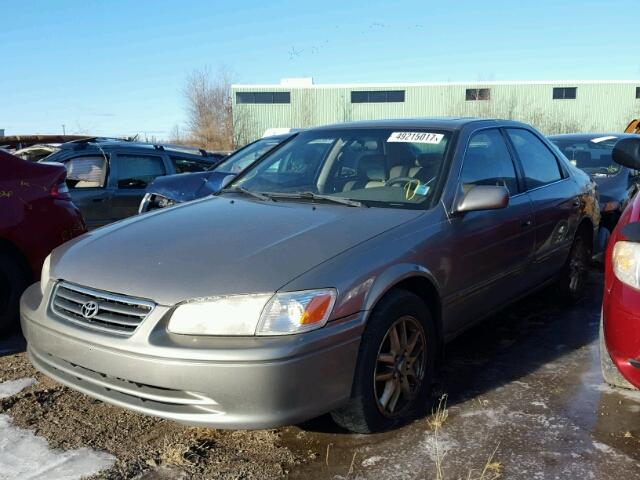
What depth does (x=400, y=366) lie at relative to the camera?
305 cm

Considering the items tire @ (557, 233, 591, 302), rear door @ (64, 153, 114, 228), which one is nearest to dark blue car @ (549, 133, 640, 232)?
tire @ (557, 233, 591, 302)

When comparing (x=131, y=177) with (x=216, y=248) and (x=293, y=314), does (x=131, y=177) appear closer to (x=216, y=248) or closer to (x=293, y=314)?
(x=216, y=248)

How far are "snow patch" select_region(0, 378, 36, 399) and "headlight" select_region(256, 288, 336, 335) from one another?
1905 millimetres

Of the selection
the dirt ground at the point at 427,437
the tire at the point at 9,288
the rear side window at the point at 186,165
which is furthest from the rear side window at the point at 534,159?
the rear side window at the point at 186,165

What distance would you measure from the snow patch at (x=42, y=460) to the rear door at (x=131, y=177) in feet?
16.7

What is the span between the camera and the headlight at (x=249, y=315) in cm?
248

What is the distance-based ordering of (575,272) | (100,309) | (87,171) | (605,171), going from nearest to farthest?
(100,309) < (575,272) < (605,171) < (87,171)

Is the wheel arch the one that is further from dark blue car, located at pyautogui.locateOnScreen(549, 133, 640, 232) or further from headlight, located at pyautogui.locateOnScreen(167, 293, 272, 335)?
dark blue car, located at pyautogui.locateOnScreen(549, 133, 640, 232)

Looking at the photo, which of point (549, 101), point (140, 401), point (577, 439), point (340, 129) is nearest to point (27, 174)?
point (340, 129)

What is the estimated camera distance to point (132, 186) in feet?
26.1

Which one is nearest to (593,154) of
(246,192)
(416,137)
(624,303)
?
(416,137)

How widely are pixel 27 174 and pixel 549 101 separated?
4468 centimetres

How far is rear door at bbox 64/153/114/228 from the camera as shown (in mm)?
7547

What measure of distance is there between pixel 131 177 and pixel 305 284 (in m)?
6.04
